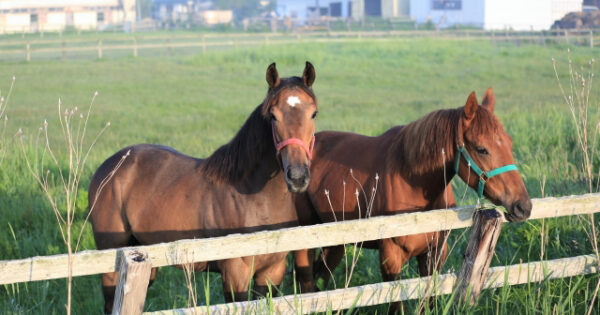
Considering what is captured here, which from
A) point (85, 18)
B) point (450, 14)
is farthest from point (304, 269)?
point (85, 18)

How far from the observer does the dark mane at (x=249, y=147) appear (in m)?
4.23

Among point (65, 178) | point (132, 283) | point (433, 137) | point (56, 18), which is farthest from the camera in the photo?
point (56, 18)

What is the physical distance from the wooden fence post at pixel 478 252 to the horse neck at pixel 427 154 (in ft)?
1.65

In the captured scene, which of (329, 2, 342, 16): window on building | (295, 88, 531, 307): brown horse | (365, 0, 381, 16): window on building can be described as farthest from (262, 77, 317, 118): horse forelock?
(329, 2, 342, 16): window on building

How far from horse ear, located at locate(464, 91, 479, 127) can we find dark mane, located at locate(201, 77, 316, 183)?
1035 mm

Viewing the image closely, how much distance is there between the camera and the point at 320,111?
17.3 meters

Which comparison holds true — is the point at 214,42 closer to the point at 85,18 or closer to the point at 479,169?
the point at 479,169

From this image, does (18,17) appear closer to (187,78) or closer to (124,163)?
(187,78)

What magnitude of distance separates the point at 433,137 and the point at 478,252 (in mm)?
959

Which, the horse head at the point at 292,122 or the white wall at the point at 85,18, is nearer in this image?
the horse head at the point at 292,122

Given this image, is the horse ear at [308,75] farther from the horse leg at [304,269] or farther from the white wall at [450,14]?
the white wall at [450,14]

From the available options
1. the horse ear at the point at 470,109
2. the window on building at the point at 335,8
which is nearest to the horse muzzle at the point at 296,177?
the horse ear at the point at 470,109

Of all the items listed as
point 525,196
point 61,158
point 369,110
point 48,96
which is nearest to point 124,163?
point 525,196

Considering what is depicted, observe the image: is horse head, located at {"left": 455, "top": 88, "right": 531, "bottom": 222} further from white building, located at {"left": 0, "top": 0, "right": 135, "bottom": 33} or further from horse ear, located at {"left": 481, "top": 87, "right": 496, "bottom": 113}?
white building, located at {"left": 0, "top": 0, "right": 135, "bottom": 33}
